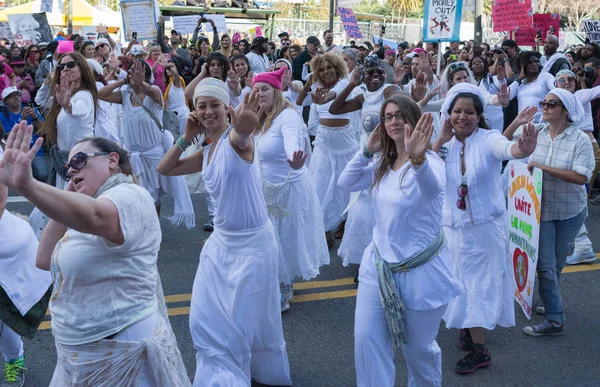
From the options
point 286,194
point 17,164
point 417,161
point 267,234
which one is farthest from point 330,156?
point 17,164

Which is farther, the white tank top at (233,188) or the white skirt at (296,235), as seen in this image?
the white skirt at (296,235)

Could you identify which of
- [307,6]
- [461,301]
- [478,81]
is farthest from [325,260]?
[307,6]

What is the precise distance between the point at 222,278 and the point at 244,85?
5.62 meters

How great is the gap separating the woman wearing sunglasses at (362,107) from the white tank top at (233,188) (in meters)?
2.08

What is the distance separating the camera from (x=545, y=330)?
17.7 feet

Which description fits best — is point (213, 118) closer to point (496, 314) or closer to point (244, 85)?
point (496, 314)

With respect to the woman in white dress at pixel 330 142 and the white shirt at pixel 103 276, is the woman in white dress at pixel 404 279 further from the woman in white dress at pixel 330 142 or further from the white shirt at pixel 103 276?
the woman in white dress at pixel 330 142

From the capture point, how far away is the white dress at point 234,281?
4043mm

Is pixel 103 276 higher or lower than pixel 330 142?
higher

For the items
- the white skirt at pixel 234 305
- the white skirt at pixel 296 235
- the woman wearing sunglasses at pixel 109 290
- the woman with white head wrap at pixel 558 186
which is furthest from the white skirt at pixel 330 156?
the woman wearing sunglasses at pixel 109 290

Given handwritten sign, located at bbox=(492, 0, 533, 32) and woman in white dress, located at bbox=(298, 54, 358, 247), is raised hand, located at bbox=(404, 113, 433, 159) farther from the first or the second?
handwritten sign, located at bbox=(492, 0, 533, 32)

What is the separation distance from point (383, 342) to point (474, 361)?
1365 mm

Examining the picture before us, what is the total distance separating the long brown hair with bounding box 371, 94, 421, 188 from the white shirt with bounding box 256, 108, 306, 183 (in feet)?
3.52

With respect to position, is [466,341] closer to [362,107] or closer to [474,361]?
[474,361]
